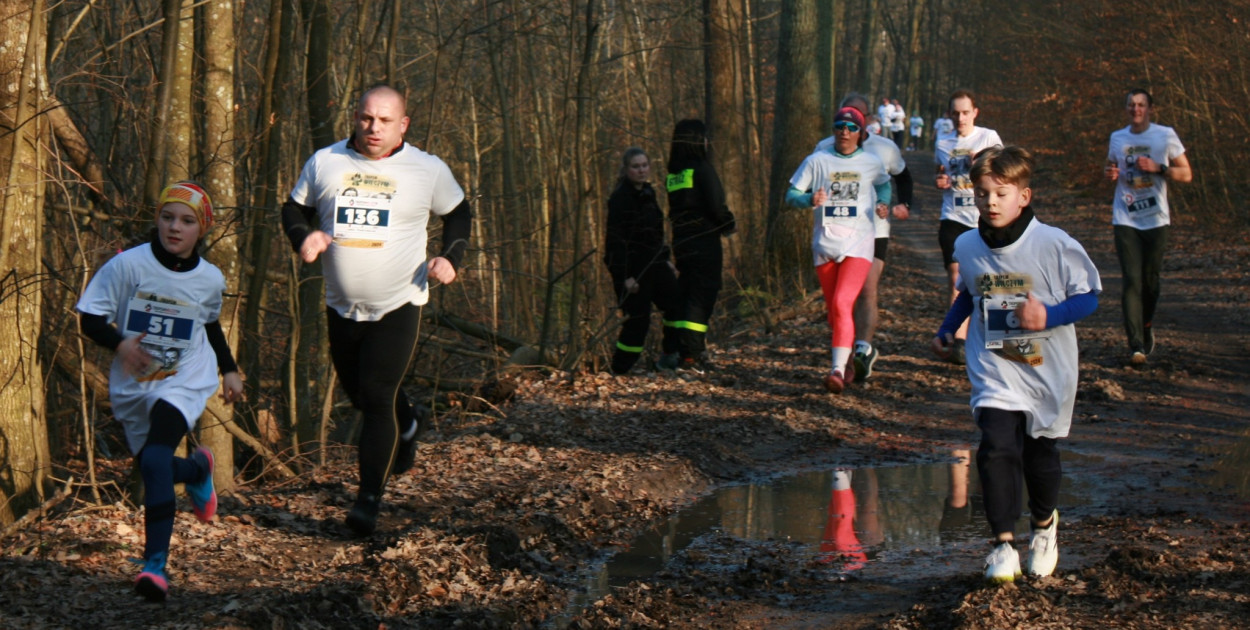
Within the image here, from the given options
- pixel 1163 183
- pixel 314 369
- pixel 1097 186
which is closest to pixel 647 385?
pixel 314 369

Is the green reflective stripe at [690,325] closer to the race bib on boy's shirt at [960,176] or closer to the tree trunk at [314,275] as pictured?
the race bib on boy's shirt at [960,176]

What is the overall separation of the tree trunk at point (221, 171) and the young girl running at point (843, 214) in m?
4.17

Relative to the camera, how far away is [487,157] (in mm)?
21188

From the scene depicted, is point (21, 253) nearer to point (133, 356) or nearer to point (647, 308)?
point (133, 356)

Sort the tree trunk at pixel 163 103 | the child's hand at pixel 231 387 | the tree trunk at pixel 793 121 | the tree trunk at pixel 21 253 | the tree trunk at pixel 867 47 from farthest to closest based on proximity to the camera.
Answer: the tree trunk at pixel 867 47 → the tree trunk at pixel 793 121 → the tree trunk at pixel 163 103 → the tree trunk at pixel 21 253 → the child's hand at pixel 231 387

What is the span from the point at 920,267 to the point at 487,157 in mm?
7244

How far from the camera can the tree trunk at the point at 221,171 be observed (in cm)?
764

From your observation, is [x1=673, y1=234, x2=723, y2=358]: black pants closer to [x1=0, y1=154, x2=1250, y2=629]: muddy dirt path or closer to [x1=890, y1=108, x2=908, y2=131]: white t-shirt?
[x1=0, y1=154, x2=1250, y2=629]: muddy dirt path

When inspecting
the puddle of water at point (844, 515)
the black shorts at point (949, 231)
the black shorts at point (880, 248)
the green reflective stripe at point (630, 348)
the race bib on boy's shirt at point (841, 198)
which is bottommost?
the puddle of water at point (844, 515)

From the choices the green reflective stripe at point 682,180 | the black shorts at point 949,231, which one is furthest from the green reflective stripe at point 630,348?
the black shorts at point 949,231

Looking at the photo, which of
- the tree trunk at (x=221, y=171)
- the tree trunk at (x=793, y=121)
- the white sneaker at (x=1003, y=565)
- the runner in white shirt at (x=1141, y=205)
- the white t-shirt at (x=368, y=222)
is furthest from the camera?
the tree trunk at (x=793, y=121)

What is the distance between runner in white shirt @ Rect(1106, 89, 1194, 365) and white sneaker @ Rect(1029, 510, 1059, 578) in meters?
6.25

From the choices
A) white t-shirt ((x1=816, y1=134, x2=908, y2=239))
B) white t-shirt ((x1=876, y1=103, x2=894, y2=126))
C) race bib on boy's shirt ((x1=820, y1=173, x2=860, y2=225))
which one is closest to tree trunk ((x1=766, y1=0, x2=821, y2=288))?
white t-shirt ((x1=816, y1=134, x2=908, y2=239))

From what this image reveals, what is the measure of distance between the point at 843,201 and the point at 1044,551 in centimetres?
503
